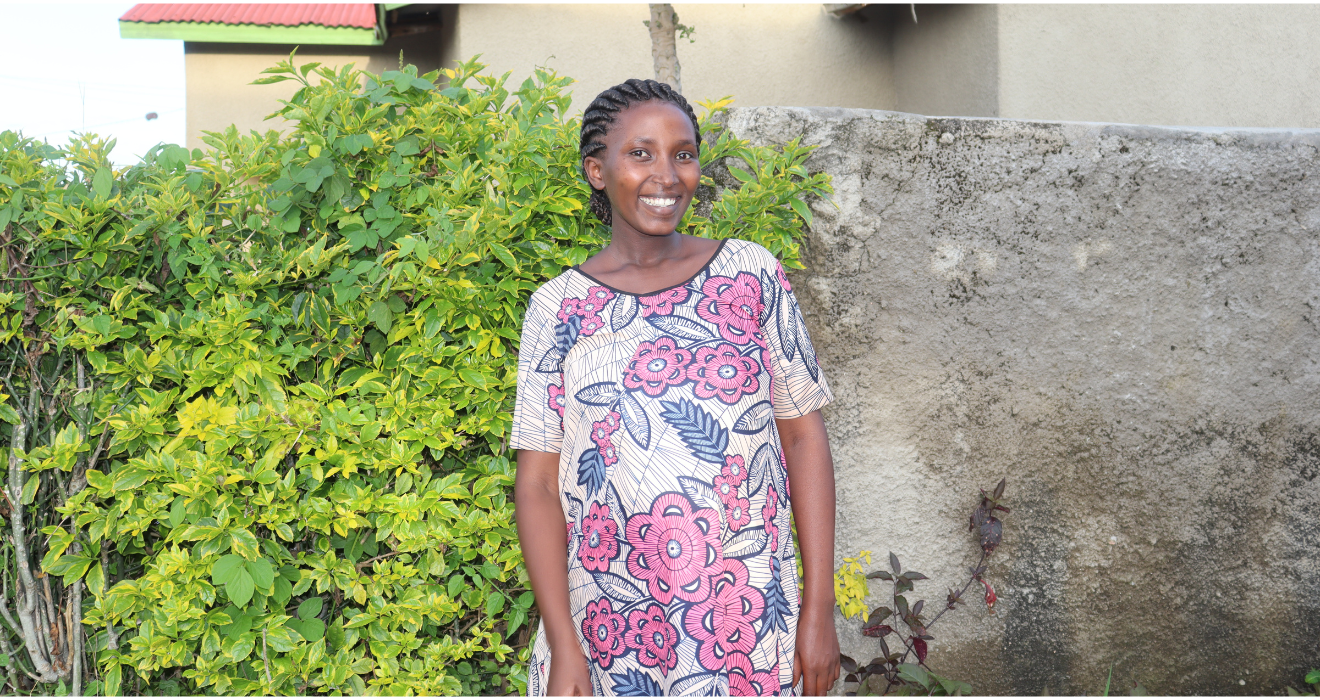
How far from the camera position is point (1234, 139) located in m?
2.77

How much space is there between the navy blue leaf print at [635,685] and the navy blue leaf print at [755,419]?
1.58 ft

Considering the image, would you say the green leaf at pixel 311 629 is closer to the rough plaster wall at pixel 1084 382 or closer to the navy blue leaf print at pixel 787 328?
the navy blue leaf print at pixel 787 328

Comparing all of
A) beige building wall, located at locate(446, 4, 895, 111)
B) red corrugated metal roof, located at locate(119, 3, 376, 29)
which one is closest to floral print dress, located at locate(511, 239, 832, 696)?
beige building wall, located at locate(446, 4, 895, 111)

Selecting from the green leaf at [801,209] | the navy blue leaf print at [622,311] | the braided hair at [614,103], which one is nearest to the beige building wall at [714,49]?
the green leaf at [801,209]

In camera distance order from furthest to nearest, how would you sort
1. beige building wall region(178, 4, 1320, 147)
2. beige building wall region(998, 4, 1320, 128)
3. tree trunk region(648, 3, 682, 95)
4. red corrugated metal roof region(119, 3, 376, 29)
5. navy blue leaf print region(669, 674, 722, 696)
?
red corrugated metal roof region(119, 3, 376, 29), beige building wall region(178, 4, 1320, 147), beige building wall region(998, 4, 1320, 128), tree trunk region(648, 3, 682, 95), navy blue leaf print region(669, 674, 722, 696)

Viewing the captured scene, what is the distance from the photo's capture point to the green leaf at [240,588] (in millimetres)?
1937

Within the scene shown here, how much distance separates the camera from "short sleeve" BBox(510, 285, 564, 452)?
1.75 metres

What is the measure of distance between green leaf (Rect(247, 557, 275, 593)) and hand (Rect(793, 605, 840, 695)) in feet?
3.88

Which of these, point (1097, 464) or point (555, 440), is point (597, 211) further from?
point (1097, 464)

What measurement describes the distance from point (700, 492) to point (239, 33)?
6.71 meters

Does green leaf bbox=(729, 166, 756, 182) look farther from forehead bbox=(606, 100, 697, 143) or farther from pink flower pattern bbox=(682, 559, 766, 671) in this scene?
pink flower pattern bbox=(682, 559, 766, 671)

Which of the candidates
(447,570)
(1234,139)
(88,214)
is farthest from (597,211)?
(1234,139)

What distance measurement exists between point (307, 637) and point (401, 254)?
3.10 feet

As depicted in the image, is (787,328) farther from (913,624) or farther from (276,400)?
(913,624)
